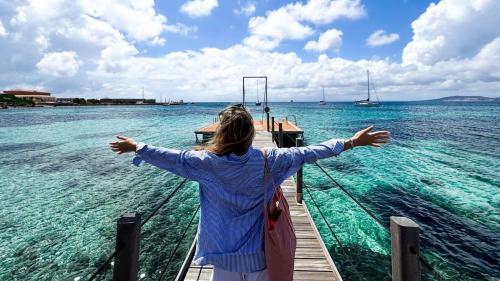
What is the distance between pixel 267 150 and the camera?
178cm

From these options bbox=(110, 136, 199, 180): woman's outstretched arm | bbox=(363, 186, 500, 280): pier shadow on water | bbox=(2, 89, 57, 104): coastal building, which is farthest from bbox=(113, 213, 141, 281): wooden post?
bbox=(2, 89, 57, 104): coastal building

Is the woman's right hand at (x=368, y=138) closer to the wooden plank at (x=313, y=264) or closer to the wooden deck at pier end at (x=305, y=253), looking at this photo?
the wooden deck at pier end at (x=305, y=253)

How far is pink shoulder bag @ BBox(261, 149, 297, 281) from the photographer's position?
5.61 ft

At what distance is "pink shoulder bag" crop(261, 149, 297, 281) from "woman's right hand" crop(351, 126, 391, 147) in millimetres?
679

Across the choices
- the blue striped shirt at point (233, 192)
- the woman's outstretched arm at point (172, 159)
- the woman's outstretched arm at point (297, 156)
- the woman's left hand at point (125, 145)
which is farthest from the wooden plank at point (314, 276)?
the woman's left hand at point (125, 145)

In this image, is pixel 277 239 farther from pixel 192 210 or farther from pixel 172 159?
pixel 192 210

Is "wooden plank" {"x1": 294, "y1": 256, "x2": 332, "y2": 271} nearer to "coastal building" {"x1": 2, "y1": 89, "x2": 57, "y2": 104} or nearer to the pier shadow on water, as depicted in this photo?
the pier shadow on water

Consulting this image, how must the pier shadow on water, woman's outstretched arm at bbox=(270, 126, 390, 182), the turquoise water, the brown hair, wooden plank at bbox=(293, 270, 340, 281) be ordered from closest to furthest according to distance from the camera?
the brown hair < woman's outstretched arm at bbox=(270, 126, 390, 182) < wooden plank at bbox=(293, 270, 340, 281) < the pier shadow on water < the turquoise water

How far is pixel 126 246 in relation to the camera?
2242 millimetres

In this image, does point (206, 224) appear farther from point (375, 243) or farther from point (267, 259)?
point (375, 243)

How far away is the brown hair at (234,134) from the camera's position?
1.63 m

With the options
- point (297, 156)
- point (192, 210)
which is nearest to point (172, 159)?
point (297, 156)

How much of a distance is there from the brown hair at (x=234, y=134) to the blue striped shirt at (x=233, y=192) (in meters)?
0.04

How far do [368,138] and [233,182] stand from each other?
3.35 feet
